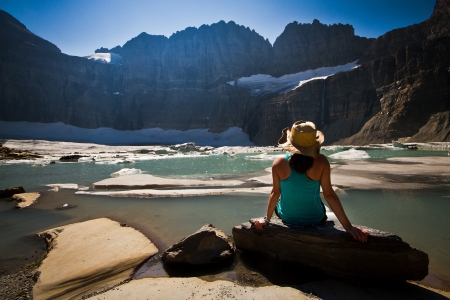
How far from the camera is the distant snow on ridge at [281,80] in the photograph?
93.0 meters

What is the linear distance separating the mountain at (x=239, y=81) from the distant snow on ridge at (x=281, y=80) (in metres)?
2.73

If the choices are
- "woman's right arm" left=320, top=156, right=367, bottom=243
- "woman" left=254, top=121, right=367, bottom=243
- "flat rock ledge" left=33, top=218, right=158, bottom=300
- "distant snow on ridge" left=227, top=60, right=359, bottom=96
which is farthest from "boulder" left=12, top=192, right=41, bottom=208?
"distant snow on ridge" left=227, top=60, right=359, bottom=96

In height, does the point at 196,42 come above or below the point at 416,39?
above

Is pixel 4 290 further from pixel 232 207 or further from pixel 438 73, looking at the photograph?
pixel 438 73

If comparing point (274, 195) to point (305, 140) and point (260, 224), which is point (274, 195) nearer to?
point (260, 224)

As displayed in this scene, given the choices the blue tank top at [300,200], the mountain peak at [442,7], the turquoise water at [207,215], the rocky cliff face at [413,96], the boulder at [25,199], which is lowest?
the boulder at [25,199]

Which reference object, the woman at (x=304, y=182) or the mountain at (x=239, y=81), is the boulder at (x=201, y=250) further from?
the mountain at (x=239, y=81)

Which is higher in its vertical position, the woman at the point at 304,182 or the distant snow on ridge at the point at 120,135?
the distant snow on ridge at the point at 120,135

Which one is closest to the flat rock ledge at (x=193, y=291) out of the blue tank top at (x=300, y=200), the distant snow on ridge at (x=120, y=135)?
the blue tank top at (x=300, y=200)

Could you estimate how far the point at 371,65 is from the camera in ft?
214

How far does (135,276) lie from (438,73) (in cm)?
6821

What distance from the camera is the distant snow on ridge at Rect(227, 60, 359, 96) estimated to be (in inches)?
3661

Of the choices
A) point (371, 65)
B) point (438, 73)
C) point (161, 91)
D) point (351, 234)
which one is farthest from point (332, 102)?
point (351, 234)

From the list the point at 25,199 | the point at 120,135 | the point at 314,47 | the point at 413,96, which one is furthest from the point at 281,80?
the point at 25,199
